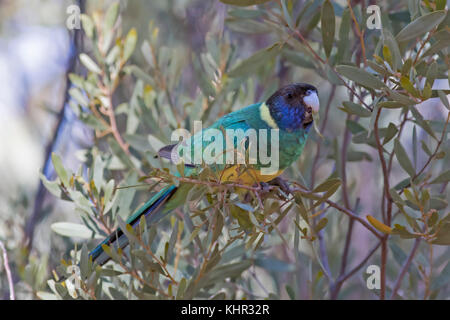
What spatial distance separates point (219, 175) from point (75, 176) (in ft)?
2.04

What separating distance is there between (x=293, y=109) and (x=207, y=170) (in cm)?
74

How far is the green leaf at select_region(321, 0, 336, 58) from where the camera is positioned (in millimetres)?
1392

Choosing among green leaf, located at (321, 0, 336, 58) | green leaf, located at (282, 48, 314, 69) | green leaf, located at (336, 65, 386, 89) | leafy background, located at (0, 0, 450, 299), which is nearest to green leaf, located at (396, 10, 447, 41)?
leafy background, located at (0, 0, 450, 299)

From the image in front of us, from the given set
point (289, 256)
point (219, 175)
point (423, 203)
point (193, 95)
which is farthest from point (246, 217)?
point (193, 95)

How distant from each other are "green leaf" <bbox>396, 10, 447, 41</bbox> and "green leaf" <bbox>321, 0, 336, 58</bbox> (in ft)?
0.88

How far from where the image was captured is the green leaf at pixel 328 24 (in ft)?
4.57

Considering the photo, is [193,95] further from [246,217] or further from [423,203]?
[423,203]

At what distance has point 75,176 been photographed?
1.65 meters

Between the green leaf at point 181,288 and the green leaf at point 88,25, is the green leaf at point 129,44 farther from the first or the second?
the green leaf at point 181,288

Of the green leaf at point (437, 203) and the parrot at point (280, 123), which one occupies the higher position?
the parrot at point (280, 123)

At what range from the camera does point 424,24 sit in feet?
3.71

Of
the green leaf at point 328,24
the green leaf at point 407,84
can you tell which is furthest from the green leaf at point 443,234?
the green leaf at point 328,24

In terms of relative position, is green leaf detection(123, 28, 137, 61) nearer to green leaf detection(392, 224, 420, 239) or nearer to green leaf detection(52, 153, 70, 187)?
green leaf detection(52, 153, 70, 187)

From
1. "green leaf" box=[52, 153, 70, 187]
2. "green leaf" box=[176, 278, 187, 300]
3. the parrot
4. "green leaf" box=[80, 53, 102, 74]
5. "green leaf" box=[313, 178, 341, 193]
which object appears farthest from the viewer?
"green leaf" box=[80, 53, 102, 74]
